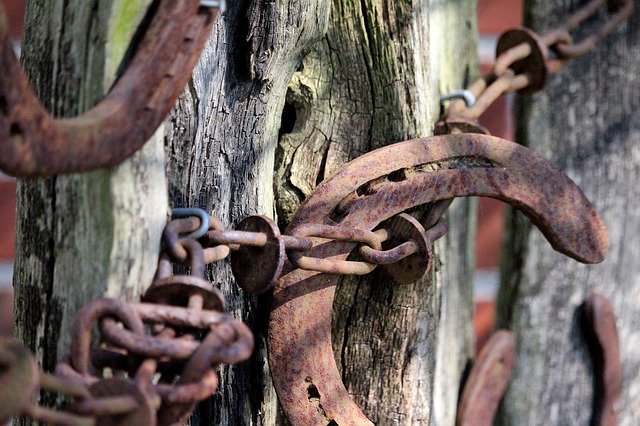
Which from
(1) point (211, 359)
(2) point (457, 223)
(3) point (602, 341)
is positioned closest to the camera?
(1) point (211, 359)

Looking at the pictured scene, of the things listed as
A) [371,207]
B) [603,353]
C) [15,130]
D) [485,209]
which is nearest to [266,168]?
[371,207]

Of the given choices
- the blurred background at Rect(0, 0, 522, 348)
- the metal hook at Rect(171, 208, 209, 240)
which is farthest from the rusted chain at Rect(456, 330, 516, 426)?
the blurred background at Rect(0, 0, 522, 348)

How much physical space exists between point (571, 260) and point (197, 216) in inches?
29.3

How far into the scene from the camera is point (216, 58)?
0.94 m

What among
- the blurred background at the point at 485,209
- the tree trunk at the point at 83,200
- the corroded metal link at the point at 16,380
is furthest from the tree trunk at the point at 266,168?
the blurred background at the point at 485,209

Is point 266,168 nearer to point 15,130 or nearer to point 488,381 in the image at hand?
point 15,130

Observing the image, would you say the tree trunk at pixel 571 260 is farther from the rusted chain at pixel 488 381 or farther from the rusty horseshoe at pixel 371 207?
the rusty horseshoe at pixel 371 207

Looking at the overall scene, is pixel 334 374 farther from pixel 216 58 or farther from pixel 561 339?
pixel 561 339

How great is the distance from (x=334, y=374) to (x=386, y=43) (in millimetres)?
412

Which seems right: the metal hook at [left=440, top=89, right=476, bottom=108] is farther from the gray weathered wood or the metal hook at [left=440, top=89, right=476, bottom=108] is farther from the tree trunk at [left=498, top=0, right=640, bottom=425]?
the tree trunk at [left=498, top=0, right=640, bottom=425]

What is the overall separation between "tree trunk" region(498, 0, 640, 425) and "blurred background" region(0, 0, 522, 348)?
62cm

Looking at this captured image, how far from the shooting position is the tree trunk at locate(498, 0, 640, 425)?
4.31ft

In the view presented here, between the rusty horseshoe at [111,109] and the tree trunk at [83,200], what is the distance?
3 centimetres

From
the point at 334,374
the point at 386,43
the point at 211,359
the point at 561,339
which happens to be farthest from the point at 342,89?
the point at 561,339
